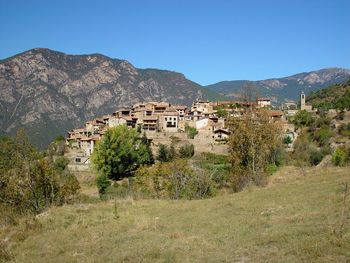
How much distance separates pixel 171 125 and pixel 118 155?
59.0ft

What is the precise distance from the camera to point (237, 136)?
29203mm

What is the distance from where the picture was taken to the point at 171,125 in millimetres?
68000

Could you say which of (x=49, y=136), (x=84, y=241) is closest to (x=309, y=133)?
(x=84, y=241)

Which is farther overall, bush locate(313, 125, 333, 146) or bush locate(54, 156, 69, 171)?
bush locate(313, 125, 333, 146)

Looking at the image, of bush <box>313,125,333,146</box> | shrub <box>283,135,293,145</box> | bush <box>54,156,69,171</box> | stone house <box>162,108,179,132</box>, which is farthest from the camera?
stone house <box>162,108,179,132</box>

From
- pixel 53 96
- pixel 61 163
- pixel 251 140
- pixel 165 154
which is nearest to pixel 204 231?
pixel 251 140

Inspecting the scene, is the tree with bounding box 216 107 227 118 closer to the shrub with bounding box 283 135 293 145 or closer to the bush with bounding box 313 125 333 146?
the shrub with bounding box 283 135 293 145

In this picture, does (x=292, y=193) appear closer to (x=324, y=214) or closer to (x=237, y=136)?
(x=324, y=214)

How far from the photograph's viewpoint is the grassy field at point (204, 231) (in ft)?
26.3

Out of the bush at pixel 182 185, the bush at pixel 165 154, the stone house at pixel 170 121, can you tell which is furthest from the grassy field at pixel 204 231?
the stone house at pixel 170 121

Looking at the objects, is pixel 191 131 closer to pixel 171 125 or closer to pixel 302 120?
pixel 171 125

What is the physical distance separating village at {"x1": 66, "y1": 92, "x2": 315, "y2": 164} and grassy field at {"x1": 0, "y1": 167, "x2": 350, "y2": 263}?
124 ft

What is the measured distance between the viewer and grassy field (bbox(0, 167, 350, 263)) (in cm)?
802

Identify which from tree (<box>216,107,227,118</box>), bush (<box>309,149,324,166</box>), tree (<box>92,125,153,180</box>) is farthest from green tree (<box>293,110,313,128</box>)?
tree (<box>92,125,153,180</box>)
